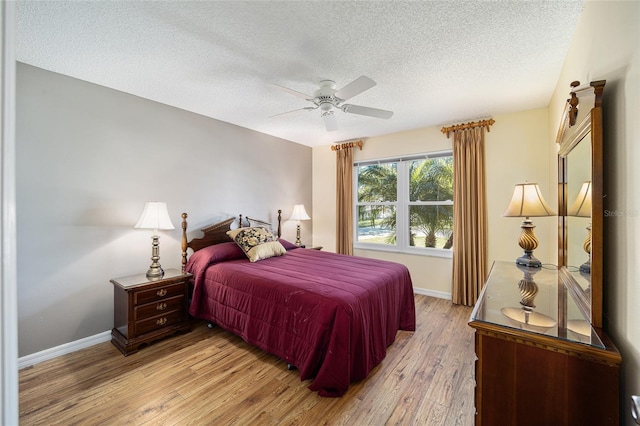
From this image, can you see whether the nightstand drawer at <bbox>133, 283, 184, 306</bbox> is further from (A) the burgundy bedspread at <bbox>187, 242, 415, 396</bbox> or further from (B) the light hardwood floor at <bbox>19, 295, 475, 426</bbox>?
(B) the light hardwood floor at <bbox>19, 295, 475, 426</bbox>

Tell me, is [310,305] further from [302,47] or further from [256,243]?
[302,47]

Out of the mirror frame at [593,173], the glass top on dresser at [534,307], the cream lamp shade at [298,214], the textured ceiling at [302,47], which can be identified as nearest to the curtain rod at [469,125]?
the textured ceiling at [302,47]

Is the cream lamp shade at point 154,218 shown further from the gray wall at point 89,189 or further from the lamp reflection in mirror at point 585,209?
the lamp reflection in mirror at point 585,209

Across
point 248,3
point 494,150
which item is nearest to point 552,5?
point 248,3

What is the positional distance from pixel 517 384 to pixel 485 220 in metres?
2.87

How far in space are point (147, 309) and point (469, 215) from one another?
3.96 metres

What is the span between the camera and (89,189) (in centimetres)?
256

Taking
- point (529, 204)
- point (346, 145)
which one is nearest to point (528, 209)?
point (529, 204)

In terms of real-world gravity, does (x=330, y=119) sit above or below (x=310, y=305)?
above

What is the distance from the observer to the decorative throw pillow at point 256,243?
3.18 metres

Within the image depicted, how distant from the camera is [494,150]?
3.47 metres

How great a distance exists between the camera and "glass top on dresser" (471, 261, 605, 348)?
107cm

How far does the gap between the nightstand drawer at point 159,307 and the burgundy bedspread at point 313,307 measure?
18 centimetres

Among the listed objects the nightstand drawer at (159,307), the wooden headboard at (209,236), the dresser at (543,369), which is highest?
the wooden headboard at (209,236)
